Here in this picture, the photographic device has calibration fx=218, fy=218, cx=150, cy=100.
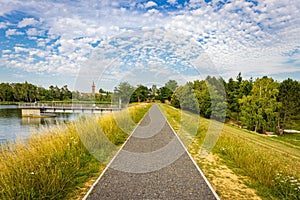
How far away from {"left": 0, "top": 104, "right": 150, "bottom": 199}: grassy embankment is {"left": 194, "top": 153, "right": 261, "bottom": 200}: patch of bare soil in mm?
3019

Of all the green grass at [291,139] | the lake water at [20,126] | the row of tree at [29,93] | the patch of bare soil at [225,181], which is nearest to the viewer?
the patch of bare soil at [225,181]

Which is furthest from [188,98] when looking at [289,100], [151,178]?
[151,178]

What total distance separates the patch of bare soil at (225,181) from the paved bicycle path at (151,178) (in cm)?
24

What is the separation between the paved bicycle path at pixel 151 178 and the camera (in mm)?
4551

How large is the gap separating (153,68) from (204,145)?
14828 millimetres

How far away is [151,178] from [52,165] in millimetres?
2527

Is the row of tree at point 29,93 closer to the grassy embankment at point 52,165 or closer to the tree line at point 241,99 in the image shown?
the tree line at point 241,99

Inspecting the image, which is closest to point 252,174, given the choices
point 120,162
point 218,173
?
point 218,173

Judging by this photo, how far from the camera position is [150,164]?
267 inches

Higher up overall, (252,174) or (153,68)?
(153,68)

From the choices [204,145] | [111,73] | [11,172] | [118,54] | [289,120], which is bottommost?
[289,120]

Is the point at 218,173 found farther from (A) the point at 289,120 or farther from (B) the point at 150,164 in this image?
(A) the point at 289,120

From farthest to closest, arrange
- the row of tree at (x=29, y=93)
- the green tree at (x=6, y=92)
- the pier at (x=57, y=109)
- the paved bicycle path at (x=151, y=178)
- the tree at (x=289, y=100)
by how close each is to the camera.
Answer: the row of tree at (x=29, y=93) < the green tree at (x=6, y=92) < the pier at (x=57, y=109) < the tree at (x=289, y=100) < the paved bicycle path at (x=151, y=178)

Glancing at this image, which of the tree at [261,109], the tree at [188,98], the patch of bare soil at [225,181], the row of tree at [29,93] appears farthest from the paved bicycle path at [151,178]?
the row of tree at [29,93]
